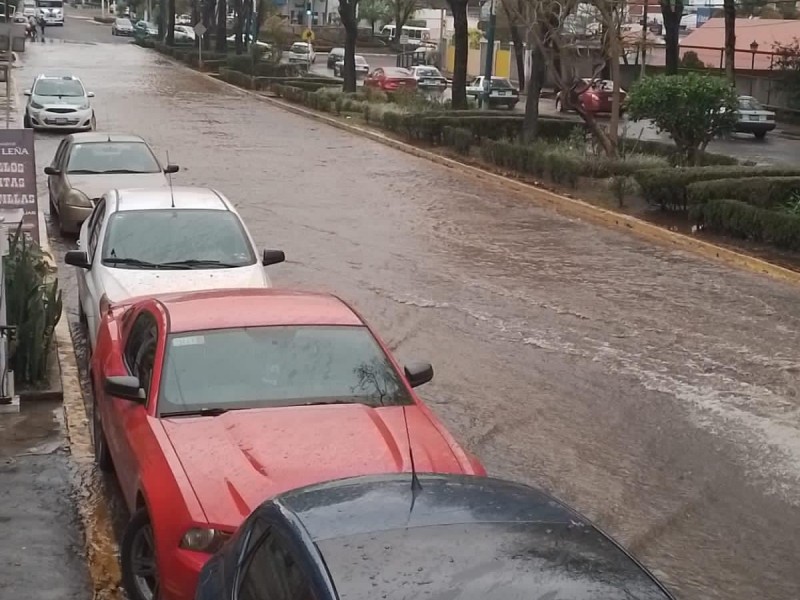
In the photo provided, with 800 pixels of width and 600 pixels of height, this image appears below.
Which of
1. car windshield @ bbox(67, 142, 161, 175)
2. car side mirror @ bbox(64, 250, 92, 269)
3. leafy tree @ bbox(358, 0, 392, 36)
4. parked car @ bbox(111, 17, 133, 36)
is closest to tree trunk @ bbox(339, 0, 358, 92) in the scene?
car windshield @ bbox(67, 142, 161, 175)

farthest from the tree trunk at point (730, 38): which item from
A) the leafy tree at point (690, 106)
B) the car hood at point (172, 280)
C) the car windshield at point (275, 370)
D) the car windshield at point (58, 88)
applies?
the car windshield at point (275, 370)

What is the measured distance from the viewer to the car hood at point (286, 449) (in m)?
5.63

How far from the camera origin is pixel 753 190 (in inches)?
720

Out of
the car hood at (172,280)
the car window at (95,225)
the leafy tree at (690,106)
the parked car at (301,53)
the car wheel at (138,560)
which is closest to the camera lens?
the car wheel at (138,560)

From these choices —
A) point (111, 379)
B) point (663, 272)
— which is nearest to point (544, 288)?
point (663, 272)

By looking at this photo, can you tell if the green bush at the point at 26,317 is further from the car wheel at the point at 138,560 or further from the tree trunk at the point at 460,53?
the tree trunk at the point at 460,53

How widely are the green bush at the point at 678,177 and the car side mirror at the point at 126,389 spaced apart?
13838 millimetres

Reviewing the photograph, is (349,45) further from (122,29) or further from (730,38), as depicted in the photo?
(122,29)

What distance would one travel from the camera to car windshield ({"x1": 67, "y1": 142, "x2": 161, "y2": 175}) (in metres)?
17.7

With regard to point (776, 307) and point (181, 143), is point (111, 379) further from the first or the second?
point (181, 143)

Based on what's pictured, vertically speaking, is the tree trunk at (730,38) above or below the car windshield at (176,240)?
above

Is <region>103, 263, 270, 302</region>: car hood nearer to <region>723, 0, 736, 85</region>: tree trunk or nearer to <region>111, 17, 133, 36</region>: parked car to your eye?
<region>723, 0, 736, 85</region>: tree trunk

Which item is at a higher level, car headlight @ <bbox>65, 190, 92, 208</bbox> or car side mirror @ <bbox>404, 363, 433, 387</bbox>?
car headlight @ <bbox>65, 190, 92, 208</bbox>

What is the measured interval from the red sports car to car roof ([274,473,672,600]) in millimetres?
1472
